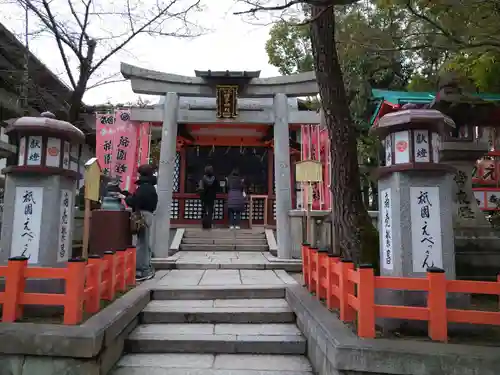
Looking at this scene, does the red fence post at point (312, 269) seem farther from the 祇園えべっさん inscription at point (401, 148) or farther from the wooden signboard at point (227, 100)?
the wooden signboard at point (227, 100)

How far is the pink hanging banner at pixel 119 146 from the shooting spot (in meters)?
→ 10.7

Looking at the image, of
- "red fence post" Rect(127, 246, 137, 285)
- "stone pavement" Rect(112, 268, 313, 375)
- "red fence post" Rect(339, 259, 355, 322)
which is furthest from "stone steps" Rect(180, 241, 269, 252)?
"red fence post" Rect(339, 259, 355, 322)

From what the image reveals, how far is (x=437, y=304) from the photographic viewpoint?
3521mm

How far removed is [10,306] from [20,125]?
2.15 m

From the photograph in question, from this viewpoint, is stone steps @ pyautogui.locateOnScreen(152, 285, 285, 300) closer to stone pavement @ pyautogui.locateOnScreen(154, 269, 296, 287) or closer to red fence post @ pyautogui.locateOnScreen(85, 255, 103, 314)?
stone pavement @ pyautogui.locateOnScreen(154, 269, 296, 287)

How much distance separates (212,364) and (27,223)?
270cm

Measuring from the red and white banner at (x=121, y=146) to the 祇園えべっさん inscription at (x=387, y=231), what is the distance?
7804 millimetres

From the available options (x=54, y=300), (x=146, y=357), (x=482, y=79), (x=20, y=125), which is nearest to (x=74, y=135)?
(x=20, y=125)

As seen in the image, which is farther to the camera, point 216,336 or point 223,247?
point 223,247

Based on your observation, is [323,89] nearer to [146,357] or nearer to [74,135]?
[74,135]

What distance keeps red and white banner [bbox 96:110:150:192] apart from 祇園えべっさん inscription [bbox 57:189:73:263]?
585 centimetres

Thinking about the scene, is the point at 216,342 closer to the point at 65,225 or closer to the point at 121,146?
the point at 65,225

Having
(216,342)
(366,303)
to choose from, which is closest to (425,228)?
(366,303)

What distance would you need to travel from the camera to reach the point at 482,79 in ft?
24.9
